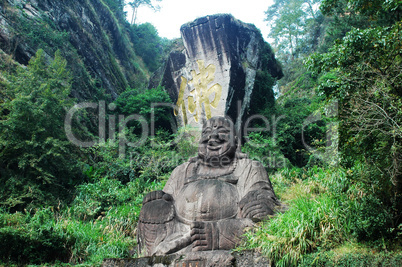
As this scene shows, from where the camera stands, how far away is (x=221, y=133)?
5.57 metres

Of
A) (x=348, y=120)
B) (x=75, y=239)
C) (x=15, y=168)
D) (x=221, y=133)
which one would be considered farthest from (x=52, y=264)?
(x=348, y=120)

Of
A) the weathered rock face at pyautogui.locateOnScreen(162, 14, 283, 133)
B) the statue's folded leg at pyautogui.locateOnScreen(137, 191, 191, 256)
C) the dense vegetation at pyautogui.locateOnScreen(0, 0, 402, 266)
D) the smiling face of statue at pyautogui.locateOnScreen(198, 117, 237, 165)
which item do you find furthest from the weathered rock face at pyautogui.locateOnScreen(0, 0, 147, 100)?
the statue's folded leg at pyautogui.locateOnScreen(137, 191, 191, 256)

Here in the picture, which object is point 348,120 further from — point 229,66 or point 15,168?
point 229,66

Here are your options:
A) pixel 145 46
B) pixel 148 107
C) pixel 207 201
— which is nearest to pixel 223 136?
pixel 207 201

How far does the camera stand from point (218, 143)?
18.1 feet

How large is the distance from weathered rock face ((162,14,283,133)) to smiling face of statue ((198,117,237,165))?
6.75m

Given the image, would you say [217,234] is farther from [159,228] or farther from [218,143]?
[218,143]

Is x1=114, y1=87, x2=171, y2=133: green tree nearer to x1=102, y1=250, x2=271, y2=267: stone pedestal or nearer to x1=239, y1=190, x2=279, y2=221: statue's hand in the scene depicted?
x1=239, y1=190, x2=279, y2=221: statue's hand

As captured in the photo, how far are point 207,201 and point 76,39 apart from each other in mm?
13285

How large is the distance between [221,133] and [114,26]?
16.9 m

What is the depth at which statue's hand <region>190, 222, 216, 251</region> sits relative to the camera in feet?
14.0

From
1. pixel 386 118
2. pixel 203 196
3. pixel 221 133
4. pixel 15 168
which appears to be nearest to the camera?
pixel 386 118

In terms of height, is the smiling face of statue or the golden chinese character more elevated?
the golden chinese character

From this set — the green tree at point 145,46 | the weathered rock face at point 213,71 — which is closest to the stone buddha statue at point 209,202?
the weathered rock face at point 213,71
